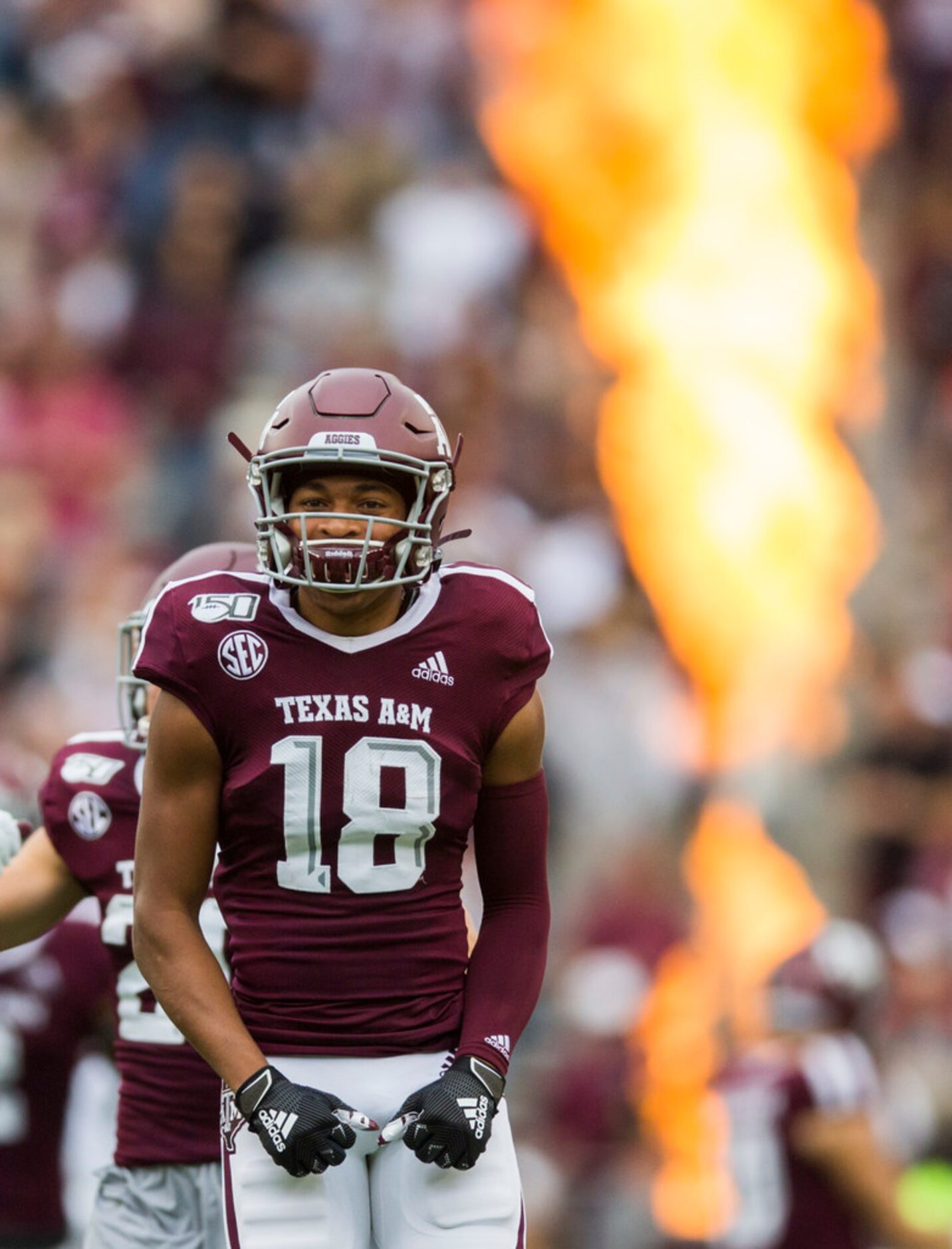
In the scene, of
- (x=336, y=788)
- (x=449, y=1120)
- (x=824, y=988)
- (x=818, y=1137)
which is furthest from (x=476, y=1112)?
(x=824, y=988)

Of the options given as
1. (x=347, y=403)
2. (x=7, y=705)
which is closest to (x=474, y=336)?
(x=7, y=705)

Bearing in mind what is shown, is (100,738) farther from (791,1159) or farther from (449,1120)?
(791,1159)

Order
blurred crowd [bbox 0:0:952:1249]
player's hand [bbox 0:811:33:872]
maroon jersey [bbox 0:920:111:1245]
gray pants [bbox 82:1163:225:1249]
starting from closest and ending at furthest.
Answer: player's hand [bbox 0:811:33:872] < gray pants [bbox 82:1163:225:1249] < maroon jersey [bbox 0:920:111:1245] < blurred crowd [bbox 0:0:952:1249]

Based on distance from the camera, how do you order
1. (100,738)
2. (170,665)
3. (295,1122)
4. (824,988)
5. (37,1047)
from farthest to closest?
(824,988) → (37,1047) → (100,738) → (170,665) → (295,1122)

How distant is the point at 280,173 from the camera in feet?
35.2

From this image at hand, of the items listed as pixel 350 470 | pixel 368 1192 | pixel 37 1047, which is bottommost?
pixel 368 1192

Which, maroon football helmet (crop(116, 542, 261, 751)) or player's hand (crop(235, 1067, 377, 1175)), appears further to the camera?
maroon football helmet (crop(116, 542, 261, 751))

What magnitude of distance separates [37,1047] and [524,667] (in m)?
1.78

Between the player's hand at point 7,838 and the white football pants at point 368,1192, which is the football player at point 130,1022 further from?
the white football pants at point 368,1192

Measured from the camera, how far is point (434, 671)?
11.8ft

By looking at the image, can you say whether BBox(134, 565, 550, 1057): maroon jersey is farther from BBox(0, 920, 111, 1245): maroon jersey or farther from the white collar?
BBox(0, 920, 111, 1245): maroon jersey

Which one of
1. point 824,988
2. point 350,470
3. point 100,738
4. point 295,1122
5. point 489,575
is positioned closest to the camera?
point 295,1122

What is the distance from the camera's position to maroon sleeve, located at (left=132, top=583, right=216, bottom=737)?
3482 millimetres

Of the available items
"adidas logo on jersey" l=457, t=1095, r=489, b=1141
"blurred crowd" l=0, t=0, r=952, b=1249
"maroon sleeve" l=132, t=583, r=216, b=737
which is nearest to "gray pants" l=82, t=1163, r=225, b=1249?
"adidas logo on jersey" l=457, t=1095, r=489, b=1141
